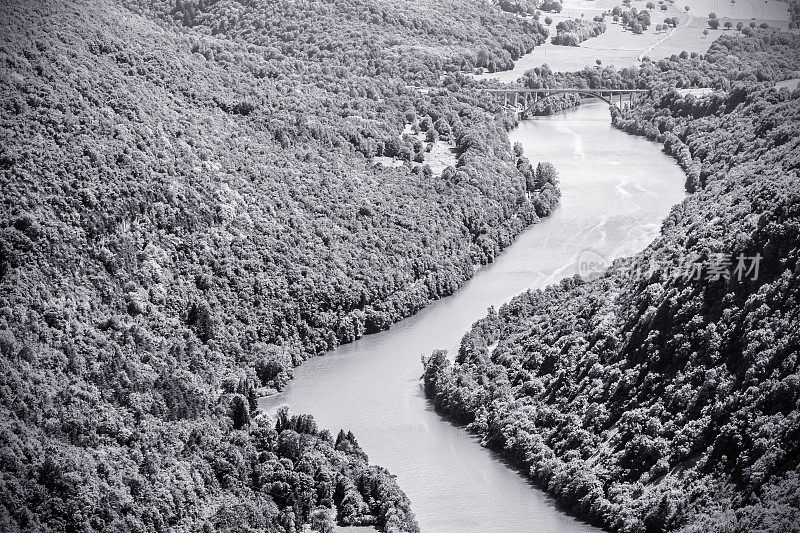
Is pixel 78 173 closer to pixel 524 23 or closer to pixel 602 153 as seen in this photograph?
pixel 602 153

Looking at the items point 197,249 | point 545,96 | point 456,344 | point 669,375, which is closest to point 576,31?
point 545,96

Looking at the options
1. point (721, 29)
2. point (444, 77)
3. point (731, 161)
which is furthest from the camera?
point (721, 29)

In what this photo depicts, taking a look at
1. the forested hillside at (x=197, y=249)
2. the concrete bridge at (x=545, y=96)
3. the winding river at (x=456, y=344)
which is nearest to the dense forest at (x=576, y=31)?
the concrete bridge at (x=545, y=96)

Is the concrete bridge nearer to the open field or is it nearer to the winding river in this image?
the open field

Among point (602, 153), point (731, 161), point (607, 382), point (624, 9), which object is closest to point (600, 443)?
point (607, 382)

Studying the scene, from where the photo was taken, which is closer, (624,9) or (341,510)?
(341,510)

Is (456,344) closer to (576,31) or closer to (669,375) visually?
(669,375)

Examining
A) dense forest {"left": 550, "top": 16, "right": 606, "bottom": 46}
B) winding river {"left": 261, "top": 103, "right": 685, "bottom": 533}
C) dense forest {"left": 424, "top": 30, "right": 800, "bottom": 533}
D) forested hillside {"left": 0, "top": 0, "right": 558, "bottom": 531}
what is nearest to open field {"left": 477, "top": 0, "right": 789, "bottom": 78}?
dense forest {"left": 550, "top": 16, "right": 606, "bottom": 46}
